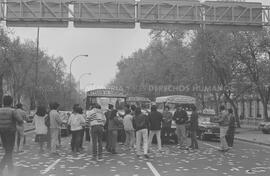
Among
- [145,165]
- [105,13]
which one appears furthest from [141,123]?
[105,13]

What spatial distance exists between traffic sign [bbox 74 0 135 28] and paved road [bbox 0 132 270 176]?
984cm

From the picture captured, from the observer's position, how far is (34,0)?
83.5 feet

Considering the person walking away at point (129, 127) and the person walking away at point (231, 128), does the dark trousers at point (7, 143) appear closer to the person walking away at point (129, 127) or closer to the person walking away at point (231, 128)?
the person walking away at point (129, 127)

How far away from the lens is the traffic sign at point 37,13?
82.5 ft

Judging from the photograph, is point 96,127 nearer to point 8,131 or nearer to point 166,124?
point 8,131

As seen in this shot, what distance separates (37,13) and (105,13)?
3.69m

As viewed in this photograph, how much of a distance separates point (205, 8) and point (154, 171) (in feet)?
52.2

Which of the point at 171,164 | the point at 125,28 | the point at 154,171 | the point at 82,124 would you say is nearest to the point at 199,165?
the point at 171,164

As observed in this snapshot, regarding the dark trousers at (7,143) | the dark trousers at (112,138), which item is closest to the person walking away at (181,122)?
the dark trousers at (112,138)

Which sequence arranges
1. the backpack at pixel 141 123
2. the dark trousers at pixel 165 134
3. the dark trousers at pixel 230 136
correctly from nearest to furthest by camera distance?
1. the backpack at pixel 141 123
2. the dark trousers at pixel 230 136
3. the dark trousers at pixel 165 134

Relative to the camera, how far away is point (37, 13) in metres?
25.3

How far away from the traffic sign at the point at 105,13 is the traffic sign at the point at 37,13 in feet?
2.48

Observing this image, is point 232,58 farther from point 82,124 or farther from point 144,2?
point 82,124

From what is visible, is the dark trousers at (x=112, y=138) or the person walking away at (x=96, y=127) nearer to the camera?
the person walking away at (x=96, y=127)
